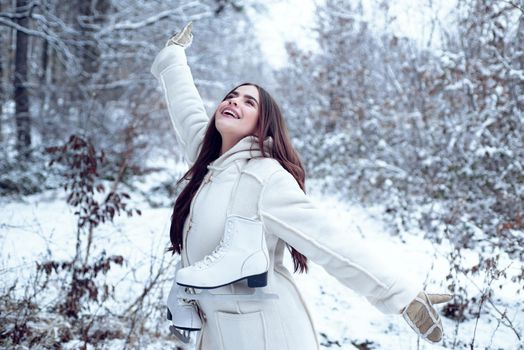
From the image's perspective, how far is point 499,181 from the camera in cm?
559

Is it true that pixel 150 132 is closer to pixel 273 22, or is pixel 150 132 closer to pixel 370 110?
pixel 273 22

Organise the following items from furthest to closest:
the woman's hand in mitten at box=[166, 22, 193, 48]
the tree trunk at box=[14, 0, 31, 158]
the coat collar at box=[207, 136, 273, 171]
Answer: the tree trunk at box=[14, 0, 31, 158] → the woman's hand in mitten at box=[166, 22, 193, 48] → the coat collar at box=[207, 136, 273, 171]

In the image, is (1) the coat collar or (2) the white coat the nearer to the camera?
(2) the white coat

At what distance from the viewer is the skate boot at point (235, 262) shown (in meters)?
1.44

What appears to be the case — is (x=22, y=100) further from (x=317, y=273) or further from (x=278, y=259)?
(x=278, y=259)

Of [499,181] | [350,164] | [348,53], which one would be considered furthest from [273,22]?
[499,181]

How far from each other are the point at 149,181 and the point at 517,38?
5649mm

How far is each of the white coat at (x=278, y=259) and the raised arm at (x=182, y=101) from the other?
326mm

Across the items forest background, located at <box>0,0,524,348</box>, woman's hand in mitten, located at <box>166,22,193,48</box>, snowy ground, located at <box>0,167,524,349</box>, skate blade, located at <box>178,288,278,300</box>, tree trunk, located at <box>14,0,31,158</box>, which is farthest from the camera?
tree trunk, located at <box>14,0,31,158</box>

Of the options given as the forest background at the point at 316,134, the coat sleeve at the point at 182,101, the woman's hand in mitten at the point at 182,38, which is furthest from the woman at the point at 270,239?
the forest background at the point at 316,134

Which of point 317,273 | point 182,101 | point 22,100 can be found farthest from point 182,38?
point 22,100

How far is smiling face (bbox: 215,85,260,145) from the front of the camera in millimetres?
1731

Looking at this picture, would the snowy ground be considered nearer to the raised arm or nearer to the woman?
the woman

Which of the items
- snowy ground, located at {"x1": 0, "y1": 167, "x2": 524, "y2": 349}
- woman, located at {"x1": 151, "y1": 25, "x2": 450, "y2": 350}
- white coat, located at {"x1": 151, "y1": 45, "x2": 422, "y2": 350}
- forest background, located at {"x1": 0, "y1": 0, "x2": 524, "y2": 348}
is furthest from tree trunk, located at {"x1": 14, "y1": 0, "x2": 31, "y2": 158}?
white coat, located at {"x1": 151, "y1": 45, "x2": 422, "y2": 350}
